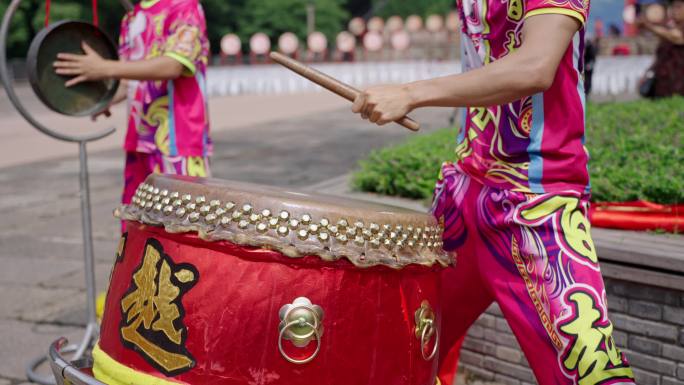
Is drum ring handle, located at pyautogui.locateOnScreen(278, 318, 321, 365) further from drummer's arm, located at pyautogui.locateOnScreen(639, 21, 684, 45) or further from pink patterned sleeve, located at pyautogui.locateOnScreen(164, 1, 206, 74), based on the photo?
drummer's arm, located at pyautogui.locateOnScreen(639, 21, 684, 45)

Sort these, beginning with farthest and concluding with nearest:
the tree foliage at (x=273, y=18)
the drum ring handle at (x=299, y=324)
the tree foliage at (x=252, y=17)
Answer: the tree foliage at (x=273, y=18) < the tree foliage at (x=252, y=17) < the drum ring handle at (x=299, y=324)

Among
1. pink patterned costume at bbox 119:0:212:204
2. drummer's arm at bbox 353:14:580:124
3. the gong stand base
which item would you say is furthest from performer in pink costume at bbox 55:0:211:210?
drummer's arm at bbox 353:14:580:124

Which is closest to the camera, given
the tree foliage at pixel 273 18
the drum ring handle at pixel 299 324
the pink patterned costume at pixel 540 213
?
the drum ring handle at pixel 299 324

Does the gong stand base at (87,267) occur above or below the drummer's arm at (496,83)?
below

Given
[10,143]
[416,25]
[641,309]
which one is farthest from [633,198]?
[416,25]

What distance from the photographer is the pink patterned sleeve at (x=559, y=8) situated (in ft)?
5.29

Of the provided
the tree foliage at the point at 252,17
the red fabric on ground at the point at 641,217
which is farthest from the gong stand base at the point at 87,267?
the tree foliage at the point at 252,17

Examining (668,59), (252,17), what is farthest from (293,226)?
(252,17)

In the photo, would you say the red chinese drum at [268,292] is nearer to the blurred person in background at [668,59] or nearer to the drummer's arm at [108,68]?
the drummer's arm at [108,68]

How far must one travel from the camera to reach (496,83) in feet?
5.16

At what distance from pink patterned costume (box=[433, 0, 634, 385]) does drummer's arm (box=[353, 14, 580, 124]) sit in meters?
0.05

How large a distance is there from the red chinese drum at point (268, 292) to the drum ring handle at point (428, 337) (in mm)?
37

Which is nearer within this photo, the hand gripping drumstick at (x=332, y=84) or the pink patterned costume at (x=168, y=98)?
the hand gripping drumstick at (x=332, y=84)

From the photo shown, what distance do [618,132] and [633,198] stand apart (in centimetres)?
169
